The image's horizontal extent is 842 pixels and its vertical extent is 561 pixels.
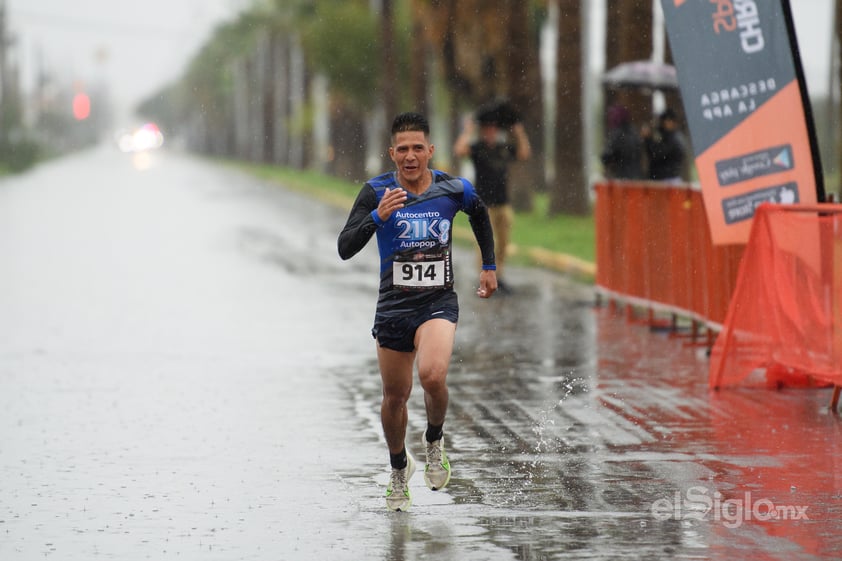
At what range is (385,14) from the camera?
57.1 meters

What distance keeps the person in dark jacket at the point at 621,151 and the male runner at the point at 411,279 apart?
47.6ft

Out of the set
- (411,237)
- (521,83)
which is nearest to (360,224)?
(411,237)

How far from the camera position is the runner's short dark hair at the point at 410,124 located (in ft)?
28.9

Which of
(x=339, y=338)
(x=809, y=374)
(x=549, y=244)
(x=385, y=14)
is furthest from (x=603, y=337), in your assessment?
(x=385, y=14)

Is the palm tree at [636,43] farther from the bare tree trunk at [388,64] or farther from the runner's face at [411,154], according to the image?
A: the bare tree trunk at [388,64]

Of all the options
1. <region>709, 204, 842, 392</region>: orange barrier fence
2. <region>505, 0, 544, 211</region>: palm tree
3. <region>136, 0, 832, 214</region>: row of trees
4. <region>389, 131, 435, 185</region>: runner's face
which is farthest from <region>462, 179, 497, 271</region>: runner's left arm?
<region>505, 0, 544, 211</region>: palm tree

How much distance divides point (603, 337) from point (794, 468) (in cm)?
689

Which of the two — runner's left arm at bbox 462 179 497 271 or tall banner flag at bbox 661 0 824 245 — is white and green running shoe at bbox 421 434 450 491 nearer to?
runner's left arm at bbox 462 179 497 271

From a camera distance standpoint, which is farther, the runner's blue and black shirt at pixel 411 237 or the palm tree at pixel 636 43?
the palm tree at pixel 636 43

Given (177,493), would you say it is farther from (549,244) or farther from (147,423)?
(549,244)

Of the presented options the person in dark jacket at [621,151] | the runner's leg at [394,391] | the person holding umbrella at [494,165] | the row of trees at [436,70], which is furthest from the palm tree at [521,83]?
the runner's leg at [394,391]

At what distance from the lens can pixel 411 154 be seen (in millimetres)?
8766

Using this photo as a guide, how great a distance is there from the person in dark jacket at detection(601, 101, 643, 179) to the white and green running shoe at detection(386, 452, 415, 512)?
1484 centimetres

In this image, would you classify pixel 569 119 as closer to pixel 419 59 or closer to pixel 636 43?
pixel 636 43
